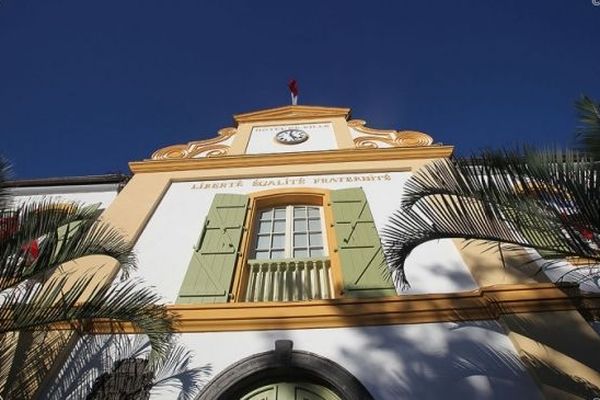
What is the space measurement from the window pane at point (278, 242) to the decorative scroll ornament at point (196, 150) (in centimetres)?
309

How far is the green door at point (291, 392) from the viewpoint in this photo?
3.84m

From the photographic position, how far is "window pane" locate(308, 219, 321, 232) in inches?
255

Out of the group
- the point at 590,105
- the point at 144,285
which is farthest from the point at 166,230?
the point at 590,105

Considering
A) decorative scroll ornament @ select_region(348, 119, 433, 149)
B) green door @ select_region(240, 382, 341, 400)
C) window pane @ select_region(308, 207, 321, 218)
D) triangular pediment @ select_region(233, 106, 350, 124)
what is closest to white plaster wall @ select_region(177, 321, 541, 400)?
green door @ select_region(240, 382, 341, 400)

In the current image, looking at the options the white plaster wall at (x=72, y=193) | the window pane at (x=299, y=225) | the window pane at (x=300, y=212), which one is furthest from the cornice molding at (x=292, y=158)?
the window pane at (x=299, y=225)

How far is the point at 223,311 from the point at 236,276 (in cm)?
86

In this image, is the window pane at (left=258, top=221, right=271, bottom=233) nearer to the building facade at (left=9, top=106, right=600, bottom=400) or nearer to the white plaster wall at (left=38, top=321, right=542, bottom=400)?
the building facade at (left=9, top=106, right=600, bottom=400)

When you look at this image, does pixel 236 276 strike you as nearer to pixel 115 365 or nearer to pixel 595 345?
pixel 115 365

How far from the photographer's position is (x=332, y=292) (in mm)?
5090

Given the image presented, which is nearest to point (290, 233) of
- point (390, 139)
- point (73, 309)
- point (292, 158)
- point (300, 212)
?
point (300, 212)

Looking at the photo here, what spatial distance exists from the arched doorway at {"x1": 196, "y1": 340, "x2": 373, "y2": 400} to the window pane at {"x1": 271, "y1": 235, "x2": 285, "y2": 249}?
2.17m

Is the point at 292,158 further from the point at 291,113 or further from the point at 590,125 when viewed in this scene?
the point at 590,125

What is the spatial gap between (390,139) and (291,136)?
7.85 ft

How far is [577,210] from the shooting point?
2840 millimetres
